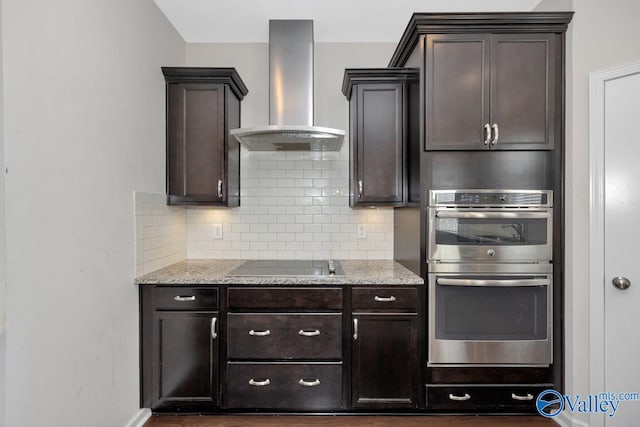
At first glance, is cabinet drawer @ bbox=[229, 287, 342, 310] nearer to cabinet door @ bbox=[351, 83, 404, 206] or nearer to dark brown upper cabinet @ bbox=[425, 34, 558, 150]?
cabinet door @ bbox=[351, 83, 404, 206]

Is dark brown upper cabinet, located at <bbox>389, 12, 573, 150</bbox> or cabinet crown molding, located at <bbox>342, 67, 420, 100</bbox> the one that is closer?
dark brown upper cabinet, located at <bbox>389, 12, 573, 150</bbox>

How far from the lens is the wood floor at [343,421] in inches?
82.4

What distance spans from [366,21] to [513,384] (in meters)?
2.81

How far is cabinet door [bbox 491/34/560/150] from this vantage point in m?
2.04

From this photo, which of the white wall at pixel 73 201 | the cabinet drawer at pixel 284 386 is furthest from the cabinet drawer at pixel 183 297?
the cabinet drawer at pixel 284 386

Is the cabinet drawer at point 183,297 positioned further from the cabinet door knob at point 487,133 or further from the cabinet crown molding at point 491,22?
the cabinet crown molding at point 491,22

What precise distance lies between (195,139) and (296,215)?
1028 mm

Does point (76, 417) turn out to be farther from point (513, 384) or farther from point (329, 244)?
point (513, 384)

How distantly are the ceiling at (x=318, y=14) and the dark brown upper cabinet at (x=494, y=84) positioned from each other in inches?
22.7

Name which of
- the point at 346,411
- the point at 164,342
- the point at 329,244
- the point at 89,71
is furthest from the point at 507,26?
the point at 164,342

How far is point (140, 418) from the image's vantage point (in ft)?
6.86

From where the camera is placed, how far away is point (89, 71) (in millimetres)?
1663

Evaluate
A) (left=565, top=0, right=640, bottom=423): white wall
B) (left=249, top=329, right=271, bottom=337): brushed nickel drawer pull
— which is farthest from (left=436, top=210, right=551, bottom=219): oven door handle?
(left=249, top=329, right=271, bottom=337): brushed nickel drawer pull

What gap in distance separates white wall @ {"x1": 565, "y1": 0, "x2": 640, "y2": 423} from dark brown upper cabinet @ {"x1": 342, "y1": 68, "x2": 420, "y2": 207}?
3.20 feet
